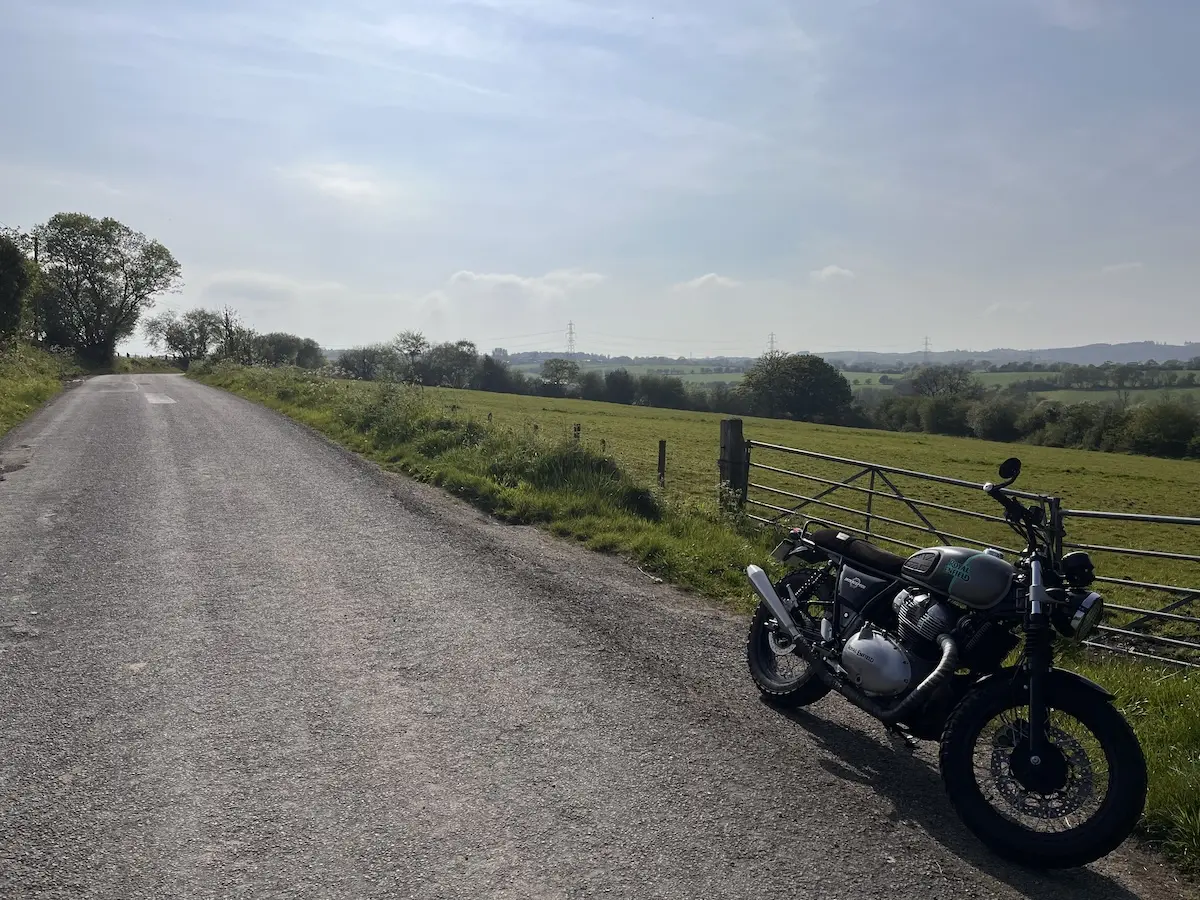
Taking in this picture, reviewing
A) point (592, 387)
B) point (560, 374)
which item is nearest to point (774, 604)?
point (592, 387)

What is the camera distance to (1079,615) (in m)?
3.46

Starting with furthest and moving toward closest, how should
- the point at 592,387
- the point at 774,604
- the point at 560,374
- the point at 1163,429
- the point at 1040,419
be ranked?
the point at 560,374 → the point at 592,387 → the point at 1040,419 → the point at 1163,429 → the point at 774,604

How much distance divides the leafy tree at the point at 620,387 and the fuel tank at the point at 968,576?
287 ft

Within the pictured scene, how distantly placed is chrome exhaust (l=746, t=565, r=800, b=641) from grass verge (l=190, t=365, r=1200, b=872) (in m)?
1.81

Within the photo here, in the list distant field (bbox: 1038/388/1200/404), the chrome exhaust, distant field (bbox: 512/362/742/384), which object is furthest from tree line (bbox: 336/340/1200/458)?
the chrome exhaust

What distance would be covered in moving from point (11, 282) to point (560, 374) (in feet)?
207

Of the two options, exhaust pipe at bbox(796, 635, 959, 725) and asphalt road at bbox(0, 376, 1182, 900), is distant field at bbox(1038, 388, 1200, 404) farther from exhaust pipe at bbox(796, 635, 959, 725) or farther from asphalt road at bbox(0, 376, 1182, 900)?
exhaust pipe at bbox(796, 635, 959, 725)

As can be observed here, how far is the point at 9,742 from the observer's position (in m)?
4.01

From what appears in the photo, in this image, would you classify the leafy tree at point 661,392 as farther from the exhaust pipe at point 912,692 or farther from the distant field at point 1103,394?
the exhaust pipe at point 912,692

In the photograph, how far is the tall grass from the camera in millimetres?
18703

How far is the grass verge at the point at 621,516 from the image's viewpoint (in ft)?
12.9

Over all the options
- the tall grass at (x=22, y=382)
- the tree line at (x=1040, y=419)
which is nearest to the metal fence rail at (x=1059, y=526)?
the tall grass at (x=22, y=382)

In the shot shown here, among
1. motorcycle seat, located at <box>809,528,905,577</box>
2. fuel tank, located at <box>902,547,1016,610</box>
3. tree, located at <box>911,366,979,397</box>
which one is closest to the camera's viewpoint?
fuel tank, located at <box>902,547,1016,610</box>

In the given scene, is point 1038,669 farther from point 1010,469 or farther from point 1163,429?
point 1163,429
